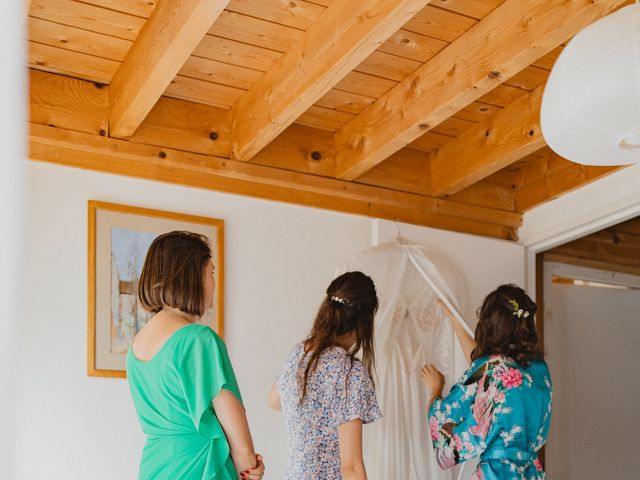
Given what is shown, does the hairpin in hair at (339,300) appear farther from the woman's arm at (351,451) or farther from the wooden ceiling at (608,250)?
the wooden ceiling at (608,250)

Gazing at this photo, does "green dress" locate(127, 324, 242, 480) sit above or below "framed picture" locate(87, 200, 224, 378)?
below

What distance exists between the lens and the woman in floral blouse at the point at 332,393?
2.72 meters

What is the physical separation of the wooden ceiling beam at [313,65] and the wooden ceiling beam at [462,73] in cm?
41

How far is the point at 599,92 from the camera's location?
1.95 meters

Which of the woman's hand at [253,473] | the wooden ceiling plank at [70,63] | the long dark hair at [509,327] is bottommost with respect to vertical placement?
the woman's hand at [253,473]

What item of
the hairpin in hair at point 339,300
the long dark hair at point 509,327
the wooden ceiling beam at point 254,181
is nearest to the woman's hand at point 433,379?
the long dark hair at point 509,327

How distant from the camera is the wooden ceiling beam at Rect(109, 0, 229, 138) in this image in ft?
8.32

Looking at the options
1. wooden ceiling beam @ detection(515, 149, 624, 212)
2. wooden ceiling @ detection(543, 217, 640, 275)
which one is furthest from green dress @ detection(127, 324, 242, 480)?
wooden ceiling @ detection(543, 217, 640, 275)

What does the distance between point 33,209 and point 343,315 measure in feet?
3.70

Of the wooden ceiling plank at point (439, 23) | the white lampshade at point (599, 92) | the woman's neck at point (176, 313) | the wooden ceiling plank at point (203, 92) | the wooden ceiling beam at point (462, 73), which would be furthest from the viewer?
A: the wooden ceiling plank at point (203, 92)

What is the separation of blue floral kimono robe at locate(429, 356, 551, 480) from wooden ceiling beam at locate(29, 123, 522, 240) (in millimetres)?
918

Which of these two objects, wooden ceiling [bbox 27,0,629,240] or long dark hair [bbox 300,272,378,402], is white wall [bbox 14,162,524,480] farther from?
long dark hair [bbox 300,272,378,402]

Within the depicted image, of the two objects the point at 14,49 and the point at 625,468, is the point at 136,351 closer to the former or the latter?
the point at 14,49

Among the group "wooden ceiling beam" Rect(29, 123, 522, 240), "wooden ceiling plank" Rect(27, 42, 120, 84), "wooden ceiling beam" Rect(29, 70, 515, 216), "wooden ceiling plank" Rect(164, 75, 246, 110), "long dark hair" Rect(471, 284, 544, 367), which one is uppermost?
"wooden ceiling plank" Rect(27, 42, 120, 84)
